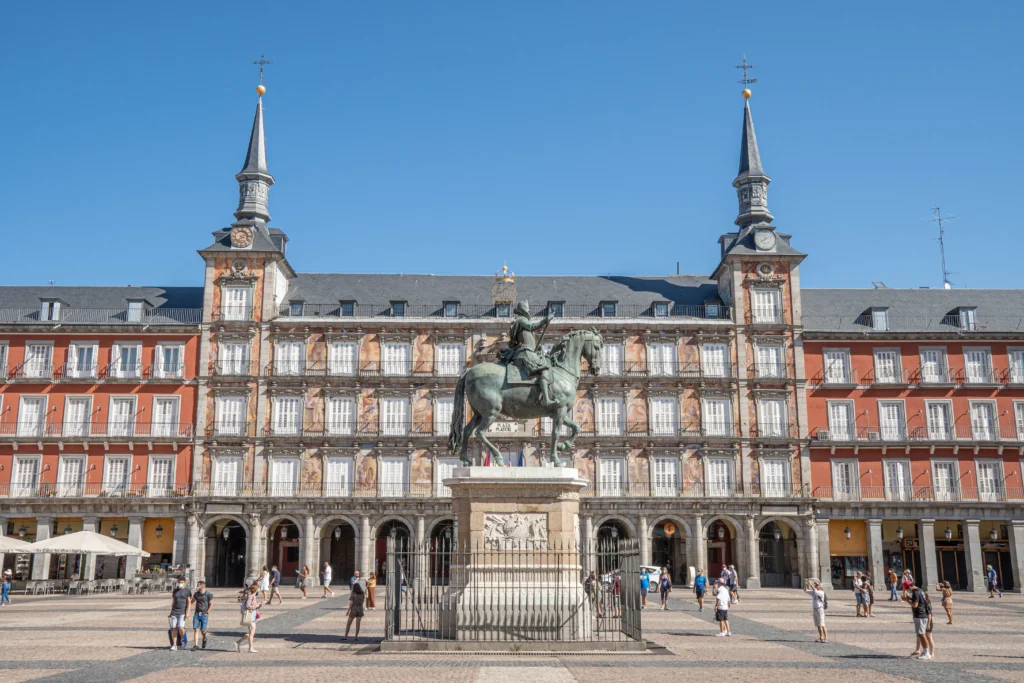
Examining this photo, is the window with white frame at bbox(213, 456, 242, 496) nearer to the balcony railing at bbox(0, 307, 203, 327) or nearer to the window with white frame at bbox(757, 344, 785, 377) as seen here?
the balcony railing at bbox(0, 307, 203, 327)

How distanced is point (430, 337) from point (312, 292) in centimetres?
892

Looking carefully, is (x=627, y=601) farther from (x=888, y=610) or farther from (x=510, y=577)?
(x=888, y=610)

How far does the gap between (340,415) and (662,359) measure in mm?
18831

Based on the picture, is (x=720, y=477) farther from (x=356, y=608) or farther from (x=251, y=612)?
(x=251, y=612)

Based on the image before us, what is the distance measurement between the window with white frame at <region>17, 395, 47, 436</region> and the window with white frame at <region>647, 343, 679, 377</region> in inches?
1358

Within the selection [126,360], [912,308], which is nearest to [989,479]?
[912,308]

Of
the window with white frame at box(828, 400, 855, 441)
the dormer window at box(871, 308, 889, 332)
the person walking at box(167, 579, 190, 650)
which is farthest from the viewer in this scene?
the dormer window at box(871, 308, 889, 332)

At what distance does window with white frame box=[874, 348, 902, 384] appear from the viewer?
53.2 meters

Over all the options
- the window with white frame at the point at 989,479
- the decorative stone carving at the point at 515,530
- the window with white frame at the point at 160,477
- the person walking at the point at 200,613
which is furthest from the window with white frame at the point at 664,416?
the person walking at the point at 200,613

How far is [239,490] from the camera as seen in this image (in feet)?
168

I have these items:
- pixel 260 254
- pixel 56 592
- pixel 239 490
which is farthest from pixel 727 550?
pixel 56 592

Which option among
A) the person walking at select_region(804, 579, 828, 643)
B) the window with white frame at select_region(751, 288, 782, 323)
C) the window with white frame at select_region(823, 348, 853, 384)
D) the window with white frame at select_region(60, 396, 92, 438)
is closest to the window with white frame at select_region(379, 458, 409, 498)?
the window with white frame at select_region(60, 396, 92, 438)

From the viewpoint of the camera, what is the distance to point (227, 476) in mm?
51312

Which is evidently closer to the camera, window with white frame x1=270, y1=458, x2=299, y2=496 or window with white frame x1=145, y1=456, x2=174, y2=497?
window with white frame x1=145, y1=456, x2=174, y2=497
